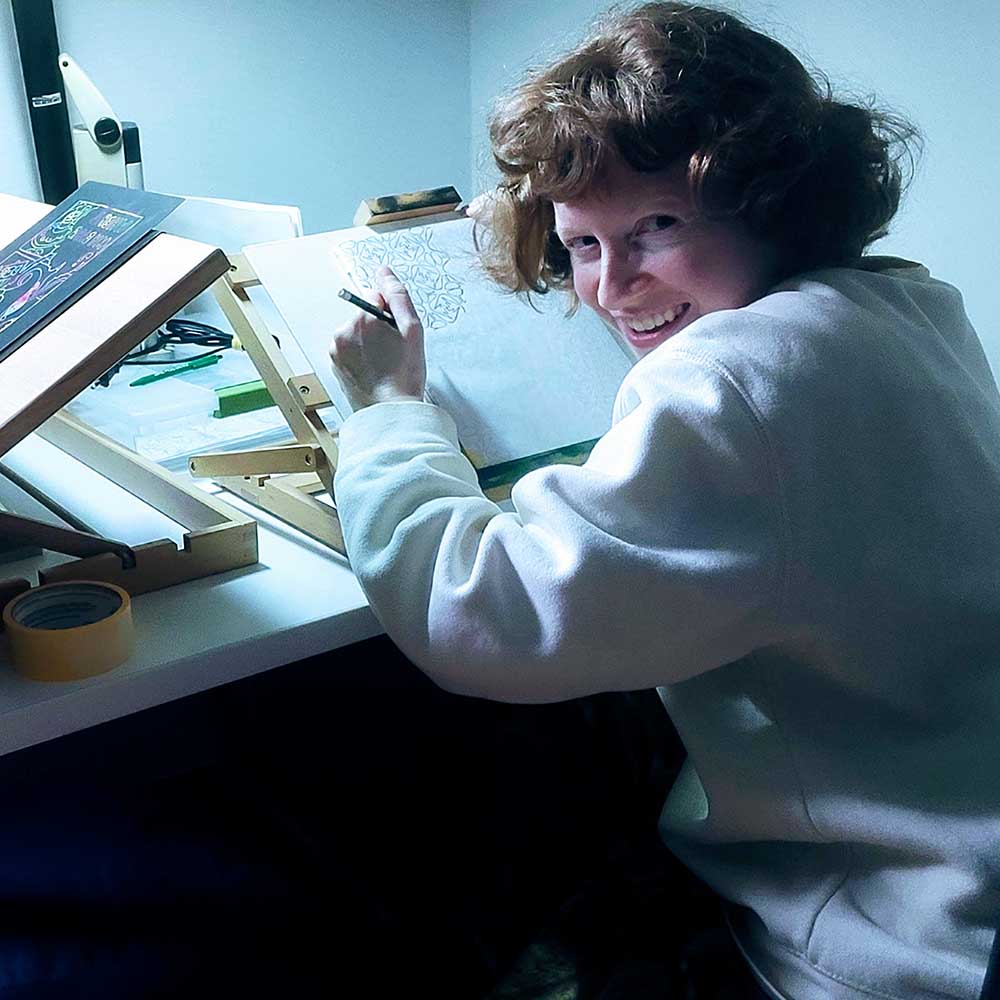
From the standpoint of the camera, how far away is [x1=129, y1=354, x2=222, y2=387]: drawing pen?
1.40 metres

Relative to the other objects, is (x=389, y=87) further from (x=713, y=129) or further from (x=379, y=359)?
(x=713, y=129)

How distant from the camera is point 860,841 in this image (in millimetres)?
753

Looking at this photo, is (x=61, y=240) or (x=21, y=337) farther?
(x=61, y=240)

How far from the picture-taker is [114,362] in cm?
82

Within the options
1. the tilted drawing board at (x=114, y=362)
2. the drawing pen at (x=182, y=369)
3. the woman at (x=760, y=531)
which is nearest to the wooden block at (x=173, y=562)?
the tilted drawing board at (x=114, y=362)

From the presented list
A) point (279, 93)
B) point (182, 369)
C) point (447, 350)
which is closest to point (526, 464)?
point (447, 350)

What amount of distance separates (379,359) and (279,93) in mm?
984

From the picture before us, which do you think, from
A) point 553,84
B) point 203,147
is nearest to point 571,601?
point 553,84

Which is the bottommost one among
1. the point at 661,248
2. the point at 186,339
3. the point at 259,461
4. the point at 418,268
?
the point at 186,339

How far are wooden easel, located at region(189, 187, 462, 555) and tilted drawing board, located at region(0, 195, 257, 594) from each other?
2.3 inches

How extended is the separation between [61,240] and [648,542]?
23.6 inches

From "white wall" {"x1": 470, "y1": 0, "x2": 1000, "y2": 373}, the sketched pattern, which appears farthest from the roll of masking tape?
"white wall" {"x1": 470, "y1": 0, "x2": 1000, "y2": 373}

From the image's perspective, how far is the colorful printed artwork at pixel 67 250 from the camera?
89 cm

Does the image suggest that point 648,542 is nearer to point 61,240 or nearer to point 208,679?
point 208,679
